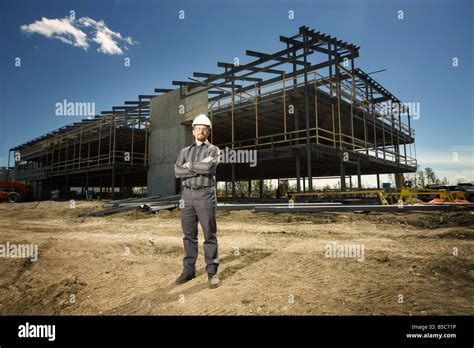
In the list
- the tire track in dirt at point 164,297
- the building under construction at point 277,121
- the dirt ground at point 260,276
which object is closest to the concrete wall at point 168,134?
the building under construction at point 277,121

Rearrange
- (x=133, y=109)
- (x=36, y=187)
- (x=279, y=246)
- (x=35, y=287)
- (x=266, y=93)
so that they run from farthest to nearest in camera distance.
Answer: (x=36, y=187), (x=133, y=109), (x=266, y=93), (x=279, y=246), (x=35, y=287)

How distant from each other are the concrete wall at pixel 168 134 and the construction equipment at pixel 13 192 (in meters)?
12.7

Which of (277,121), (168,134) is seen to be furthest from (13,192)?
(277,121)

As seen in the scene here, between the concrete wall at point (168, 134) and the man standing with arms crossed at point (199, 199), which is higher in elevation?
the concrete wall at point (168, 134)

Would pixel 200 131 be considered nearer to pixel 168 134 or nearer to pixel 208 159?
pixel 208 159

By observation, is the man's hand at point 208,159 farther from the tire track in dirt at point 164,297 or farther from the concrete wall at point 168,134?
the concrete wall at point 168,134

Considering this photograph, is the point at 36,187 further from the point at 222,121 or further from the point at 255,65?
the point at 255,65

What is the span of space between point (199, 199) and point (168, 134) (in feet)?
57.2

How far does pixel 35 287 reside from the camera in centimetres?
378

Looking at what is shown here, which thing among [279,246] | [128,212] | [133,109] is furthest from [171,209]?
[133,109]

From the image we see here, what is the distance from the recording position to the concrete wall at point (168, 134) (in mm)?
19125

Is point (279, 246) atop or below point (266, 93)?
below
